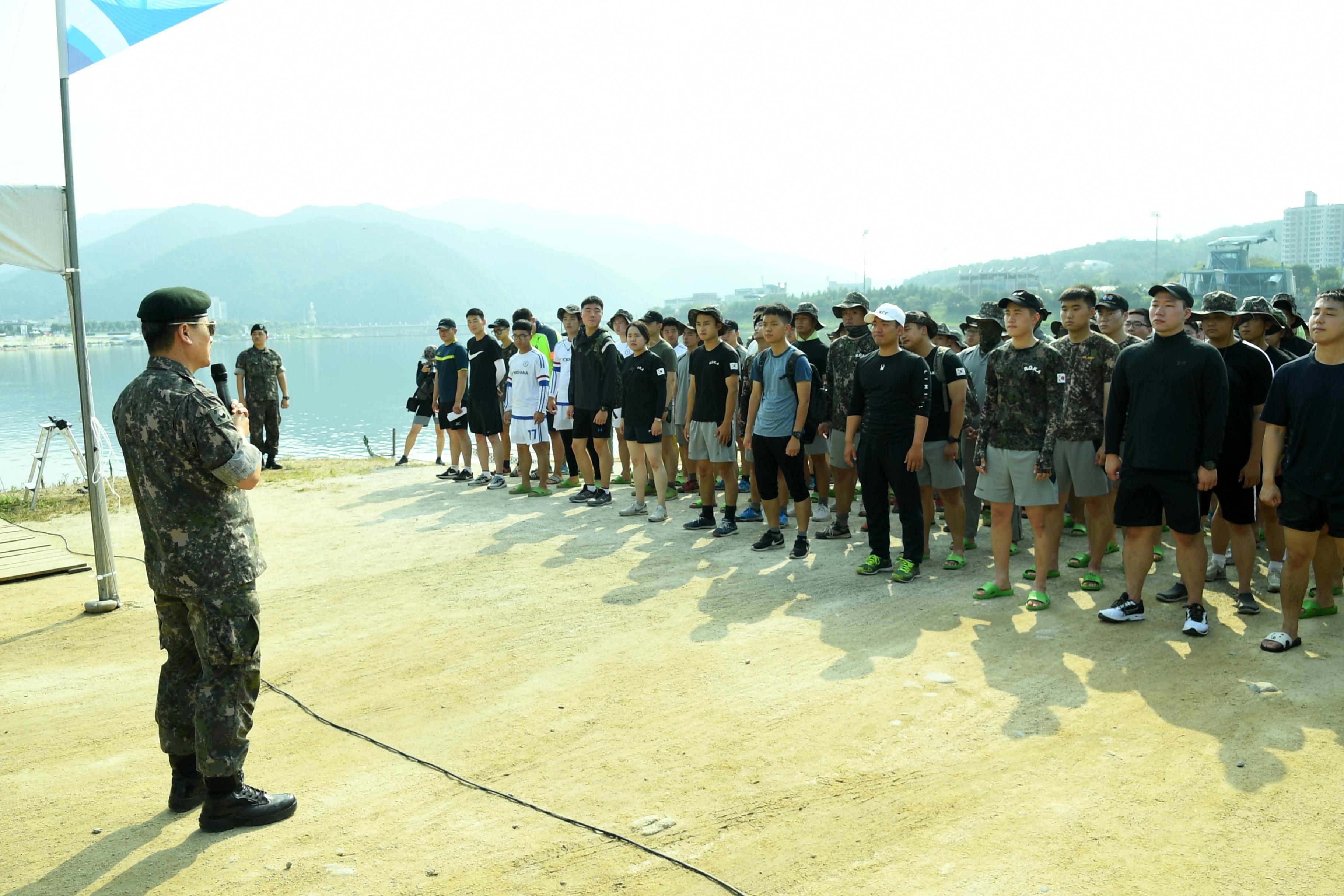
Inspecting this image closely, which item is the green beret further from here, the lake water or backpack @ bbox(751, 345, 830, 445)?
backpack @ bbox(751, 345, 830, 445)

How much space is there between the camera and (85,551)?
8977 mm

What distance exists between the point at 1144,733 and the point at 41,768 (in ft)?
17.6

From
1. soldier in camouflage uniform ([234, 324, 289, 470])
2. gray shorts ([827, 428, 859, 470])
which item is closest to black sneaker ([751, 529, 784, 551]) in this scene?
gray shorts ([827, 428, 859, 470])

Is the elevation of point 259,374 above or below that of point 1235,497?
above

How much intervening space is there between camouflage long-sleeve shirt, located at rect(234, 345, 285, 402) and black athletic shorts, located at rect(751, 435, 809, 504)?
1001cm

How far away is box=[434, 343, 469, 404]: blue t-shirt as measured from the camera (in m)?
12.6

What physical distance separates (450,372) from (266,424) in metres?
4.44

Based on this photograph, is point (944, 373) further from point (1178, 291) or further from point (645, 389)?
point (645, 389)

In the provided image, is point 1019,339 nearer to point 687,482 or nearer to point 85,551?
point 687,482

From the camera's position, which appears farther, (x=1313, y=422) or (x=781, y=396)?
(x=781, y=396)

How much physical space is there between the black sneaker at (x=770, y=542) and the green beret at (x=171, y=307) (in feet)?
17.9

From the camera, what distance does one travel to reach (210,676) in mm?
3586

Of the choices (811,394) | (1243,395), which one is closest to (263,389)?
(811,394)

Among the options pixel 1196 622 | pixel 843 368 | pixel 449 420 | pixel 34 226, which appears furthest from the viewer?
pixel 449 420
